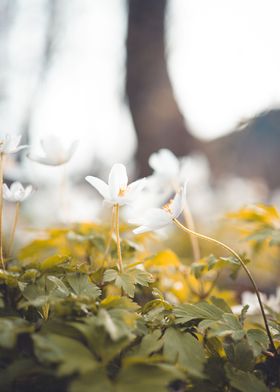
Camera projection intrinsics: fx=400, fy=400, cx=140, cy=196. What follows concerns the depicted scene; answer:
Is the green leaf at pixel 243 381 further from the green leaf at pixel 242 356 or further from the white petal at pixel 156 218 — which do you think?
the white petal at pixel 156 218

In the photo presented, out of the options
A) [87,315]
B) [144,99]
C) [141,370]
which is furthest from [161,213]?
[144,99]

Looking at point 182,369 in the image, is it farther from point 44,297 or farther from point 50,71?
point 50,71

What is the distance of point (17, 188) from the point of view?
4.72 feet

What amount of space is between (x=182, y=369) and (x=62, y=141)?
0.98m

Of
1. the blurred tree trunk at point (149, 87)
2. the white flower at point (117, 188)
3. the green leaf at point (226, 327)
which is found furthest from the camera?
the blurred tree trunk at point (149, 87)

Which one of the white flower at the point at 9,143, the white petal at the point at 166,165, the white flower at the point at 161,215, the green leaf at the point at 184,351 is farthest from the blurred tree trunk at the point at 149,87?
the green leaf at the point at 184,351

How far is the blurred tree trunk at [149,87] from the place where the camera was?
4.95 m

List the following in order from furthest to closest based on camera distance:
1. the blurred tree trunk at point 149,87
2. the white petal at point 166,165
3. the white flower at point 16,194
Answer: the blurred tree trunk at point 149,87
the white petal at point 166,165
the white flower at point 16,194

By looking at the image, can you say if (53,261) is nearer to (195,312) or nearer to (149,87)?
(195,312)

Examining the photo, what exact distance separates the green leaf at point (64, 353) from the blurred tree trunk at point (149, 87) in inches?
166

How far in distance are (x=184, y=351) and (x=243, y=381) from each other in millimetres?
169

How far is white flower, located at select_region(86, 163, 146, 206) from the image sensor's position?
48.0 inches

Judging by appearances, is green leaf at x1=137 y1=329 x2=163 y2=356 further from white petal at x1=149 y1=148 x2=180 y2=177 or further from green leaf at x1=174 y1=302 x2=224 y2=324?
white petal at x1=149 y1=148 x2=180 y2=177

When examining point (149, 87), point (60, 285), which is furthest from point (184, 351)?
point (149, 87)
